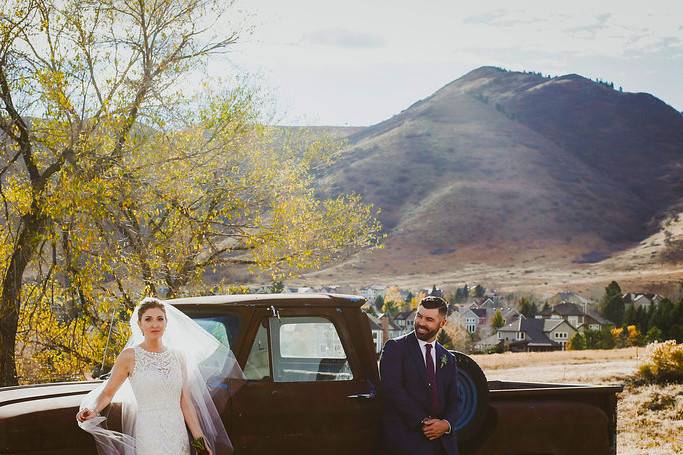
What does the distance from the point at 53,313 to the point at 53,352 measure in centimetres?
97

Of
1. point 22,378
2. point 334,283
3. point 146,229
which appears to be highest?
point 146,229

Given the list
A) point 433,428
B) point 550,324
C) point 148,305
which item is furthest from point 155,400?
point 550,324

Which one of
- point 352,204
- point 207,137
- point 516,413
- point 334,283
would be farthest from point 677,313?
point 334,283

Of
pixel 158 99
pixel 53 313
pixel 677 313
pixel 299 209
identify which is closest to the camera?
pixel 53 313

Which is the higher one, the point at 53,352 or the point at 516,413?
the point at 516,413

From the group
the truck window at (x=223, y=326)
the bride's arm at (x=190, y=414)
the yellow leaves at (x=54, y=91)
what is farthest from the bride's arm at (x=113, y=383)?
the yellow leaves at (x=54, y=91)

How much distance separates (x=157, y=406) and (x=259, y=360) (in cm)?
85

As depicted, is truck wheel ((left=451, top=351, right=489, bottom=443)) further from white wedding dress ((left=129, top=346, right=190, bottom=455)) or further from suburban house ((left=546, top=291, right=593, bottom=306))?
suburban house ((left=546, top=291, right=593, bottom=306))

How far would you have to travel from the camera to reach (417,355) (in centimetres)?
595

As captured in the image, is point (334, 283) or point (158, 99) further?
point (334, 283)

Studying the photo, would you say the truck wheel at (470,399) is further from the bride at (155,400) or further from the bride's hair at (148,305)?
the bride's hair at (148,305)

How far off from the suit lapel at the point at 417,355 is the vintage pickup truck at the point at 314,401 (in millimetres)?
349

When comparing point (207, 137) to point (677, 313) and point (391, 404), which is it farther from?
point (677, 313)

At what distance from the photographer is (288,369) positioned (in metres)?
6.31
